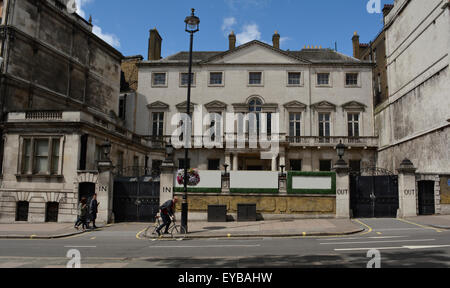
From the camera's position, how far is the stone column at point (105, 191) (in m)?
20.1

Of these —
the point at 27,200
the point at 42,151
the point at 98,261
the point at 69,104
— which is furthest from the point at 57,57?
the point at 98,261

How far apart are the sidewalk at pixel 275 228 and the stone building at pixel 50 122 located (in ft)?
22.3

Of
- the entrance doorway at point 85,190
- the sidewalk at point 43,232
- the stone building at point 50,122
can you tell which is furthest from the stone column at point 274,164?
the sidewalk at point 43,232

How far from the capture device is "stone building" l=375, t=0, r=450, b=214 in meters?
25.2

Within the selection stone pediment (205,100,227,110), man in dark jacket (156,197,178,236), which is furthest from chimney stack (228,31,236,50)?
man in dark jacket (156,197,178,236)

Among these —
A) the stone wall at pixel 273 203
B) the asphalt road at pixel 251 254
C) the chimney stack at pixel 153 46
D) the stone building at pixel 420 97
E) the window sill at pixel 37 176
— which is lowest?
Answer: the asphalt road at pixel 251 254

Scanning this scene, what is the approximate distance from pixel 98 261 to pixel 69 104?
81.1ft

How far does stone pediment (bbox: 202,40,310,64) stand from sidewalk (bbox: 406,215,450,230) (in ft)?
77.7

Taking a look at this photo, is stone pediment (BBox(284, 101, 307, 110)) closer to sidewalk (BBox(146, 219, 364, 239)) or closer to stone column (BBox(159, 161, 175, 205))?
sidewalk (BBox(146, 219, 364, 239))

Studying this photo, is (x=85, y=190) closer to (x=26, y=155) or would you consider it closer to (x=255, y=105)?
(x=26, y=155)

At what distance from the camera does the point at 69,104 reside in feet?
101

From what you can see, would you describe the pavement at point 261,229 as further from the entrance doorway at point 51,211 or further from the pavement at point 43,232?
the entrance doorway at point 51,211

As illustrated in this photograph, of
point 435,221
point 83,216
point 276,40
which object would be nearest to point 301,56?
point 276,40
